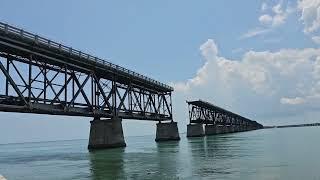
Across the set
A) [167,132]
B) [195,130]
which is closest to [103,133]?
[167,132]

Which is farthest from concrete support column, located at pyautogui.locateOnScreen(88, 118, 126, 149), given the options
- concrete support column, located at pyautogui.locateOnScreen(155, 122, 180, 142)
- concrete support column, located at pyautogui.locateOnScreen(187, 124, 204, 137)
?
concrete support column, located at pyautogui.locateOnScreen(187, 124, 204, 137)

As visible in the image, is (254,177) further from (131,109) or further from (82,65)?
(131,109)

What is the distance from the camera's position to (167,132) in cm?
12212

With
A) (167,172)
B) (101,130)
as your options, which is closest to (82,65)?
(101,130)

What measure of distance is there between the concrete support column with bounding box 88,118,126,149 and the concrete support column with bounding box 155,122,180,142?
139ft

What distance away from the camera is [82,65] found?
2699 inches

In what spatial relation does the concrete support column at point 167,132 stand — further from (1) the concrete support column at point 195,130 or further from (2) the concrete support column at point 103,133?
(2) the concrete support column at point 103,133

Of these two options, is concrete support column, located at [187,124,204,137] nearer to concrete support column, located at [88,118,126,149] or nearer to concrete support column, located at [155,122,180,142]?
concrete support column, located at [155,122,180,142]

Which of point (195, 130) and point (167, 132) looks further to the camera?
point (195, 130)

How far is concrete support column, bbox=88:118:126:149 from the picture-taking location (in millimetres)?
78188

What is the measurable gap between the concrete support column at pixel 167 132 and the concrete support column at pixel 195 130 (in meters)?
39.5

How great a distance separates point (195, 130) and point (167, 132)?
43.0 m

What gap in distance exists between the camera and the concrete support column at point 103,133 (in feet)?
257

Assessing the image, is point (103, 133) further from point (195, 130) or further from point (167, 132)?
point (195, 130)
